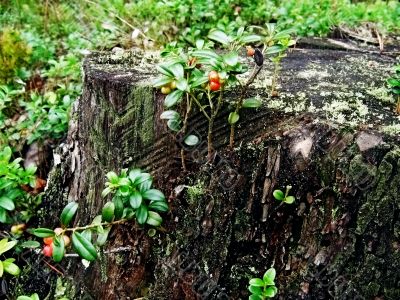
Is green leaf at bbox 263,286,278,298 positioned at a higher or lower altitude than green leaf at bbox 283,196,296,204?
lower

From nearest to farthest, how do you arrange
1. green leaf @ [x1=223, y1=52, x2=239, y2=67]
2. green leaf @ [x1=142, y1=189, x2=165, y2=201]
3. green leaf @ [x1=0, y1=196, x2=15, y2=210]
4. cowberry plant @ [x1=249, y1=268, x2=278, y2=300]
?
green leaf @ [x1=223, y1=52, x2=239, y2=67], cowberry plant @ [x1=249, y1=268, x2=278, y2=300], green leaf @ [x1=142, y1=189, x2=165, y2=201], green leaf @ [x1=0, y1=196, x2=15, y2=210]

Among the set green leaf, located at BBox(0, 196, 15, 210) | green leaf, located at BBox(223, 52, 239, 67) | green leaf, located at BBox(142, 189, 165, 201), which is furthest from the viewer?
green leaf, located at BBox(0, 196, 15, 210)

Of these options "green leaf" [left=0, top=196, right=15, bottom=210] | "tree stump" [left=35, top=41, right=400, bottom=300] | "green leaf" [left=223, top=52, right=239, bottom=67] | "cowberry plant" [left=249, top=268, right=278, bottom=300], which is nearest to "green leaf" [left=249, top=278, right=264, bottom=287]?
"cowberry plant" [left=249, top=268, right=278, bottom=300]

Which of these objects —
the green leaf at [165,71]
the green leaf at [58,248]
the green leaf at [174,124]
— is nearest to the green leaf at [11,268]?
the green leaf at [58,248]

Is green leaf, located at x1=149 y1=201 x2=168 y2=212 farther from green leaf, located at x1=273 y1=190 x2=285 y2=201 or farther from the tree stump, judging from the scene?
green leaf, located at x1=273 y1=190 x2=285 y2=201

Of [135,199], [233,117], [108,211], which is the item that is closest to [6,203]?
[108,211]

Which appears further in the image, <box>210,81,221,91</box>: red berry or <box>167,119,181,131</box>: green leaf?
<box>167,119,181,131</box>: green leaf

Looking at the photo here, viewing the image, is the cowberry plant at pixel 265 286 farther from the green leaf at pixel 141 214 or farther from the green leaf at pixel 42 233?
the green leaf at pixel 42 233
